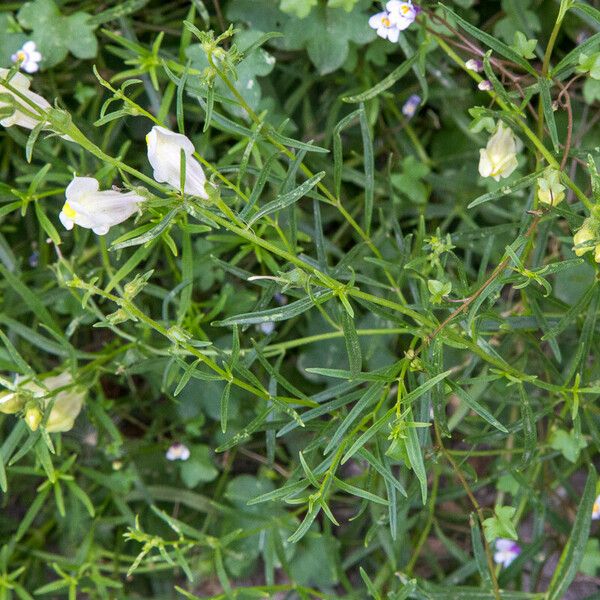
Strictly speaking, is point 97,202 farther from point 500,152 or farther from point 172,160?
point 500,152

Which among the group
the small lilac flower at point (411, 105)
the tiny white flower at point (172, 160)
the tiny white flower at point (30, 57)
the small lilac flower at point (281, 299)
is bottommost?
the small lilac flower at point (281, 299)

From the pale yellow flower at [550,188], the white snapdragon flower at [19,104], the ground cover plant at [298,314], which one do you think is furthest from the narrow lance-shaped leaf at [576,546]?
the white snapdragon flower at [19,104]

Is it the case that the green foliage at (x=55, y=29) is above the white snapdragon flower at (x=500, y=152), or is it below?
above

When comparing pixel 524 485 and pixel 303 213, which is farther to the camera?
pixel 303 213

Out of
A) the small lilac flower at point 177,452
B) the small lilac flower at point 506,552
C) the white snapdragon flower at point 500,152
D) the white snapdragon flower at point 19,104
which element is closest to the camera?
the white snapdragon flower at point 19,104

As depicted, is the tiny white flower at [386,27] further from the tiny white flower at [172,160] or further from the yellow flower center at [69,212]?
the yellow flower center at [69,212]

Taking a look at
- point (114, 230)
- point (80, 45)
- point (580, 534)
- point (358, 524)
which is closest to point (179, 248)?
point (114, 230)

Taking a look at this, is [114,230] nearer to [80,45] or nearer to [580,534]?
[80,45]

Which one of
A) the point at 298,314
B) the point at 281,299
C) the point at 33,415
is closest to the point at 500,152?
the point at 298,314
